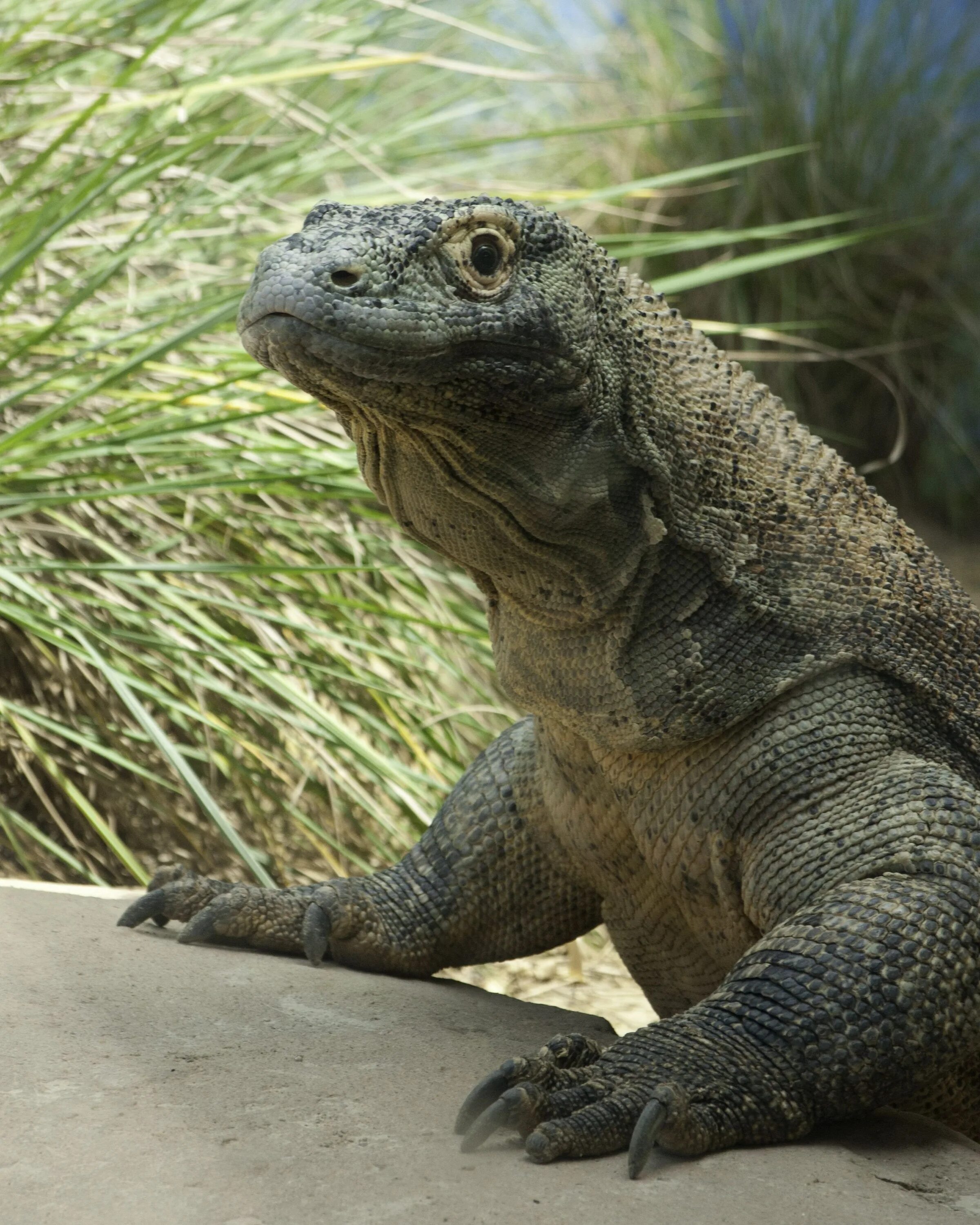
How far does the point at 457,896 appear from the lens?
420cm

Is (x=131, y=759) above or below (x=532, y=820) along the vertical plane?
below

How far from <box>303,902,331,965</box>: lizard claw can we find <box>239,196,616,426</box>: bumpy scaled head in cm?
154

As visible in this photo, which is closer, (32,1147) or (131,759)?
(32,1147)

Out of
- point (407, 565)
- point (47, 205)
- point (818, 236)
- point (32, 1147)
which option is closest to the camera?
point (32, 1147)

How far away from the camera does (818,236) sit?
10.8 metres

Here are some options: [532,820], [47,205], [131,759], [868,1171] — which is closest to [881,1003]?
[868,1171]

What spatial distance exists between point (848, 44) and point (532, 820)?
8892 millimetres

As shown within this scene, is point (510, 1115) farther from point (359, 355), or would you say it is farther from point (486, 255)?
point (486, 255)

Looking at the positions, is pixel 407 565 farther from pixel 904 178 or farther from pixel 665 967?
pixel 904 178

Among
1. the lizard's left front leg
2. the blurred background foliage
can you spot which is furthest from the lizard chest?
the blurred background foliage

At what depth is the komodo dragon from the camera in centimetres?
281

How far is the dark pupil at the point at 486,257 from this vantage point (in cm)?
296

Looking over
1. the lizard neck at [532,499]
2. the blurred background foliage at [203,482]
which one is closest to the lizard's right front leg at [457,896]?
the blurred background foliage at [203,482]

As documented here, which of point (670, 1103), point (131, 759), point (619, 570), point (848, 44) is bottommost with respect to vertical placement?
point (131, 759)
